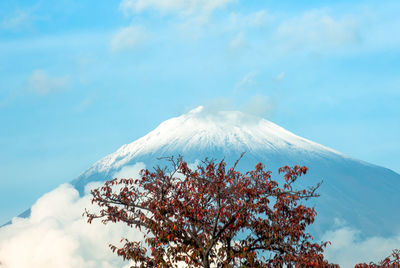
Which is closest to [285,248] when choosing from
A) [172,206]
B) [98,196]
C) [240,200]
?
[240,200]

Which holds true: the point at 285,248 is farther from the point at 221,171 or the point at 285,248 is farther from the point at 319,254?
the point at 221,171

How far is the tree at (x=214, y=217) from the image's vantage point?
16109 millimetres

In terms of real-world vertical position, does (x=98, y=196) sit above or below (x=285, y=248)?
above

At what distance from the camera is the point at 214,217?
1652cm

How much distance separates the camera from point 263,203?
1644cm

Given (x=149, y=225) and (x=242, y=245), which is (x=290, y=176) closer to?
(x=242, y=245)

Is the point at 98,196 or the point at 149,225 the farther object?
the point at 98,196

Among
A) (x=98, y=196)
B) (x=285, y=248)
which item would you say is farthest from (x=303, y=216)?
(x=98, y=196)

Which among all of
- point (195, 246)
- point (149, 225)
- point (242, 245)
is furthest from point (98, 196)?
point (242, 245)

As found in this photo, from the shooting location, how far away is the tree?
16109 mm

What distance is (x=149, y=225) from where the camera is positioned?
16.1 metres

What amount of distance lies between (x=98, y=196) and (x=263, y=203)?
4.41 metres

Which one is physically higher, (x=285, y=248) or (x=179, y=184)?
(x=179, y=184)

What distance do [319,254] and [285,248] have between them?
0.89 meters
